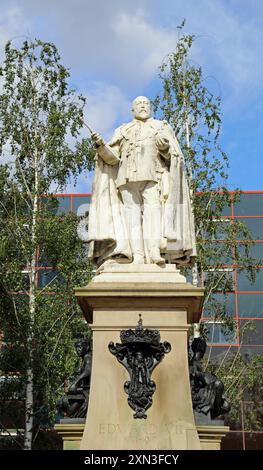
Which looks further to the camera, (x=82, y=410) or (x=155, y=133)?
(x=155, y=133)

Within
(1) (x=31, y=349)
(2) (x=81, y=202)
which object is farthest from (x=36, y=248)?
(2) (x=81, y=202)

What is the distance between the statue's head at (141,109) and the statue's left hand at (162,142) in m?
0.51

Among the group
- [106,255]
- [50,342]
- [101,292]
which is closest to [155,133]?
[106,255]

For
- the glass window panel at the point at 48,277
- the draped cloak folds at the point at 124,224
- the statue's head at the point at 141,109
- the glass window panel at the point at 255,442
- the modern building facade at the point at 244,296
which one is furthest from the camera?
the glass window panel at the point at 255,442

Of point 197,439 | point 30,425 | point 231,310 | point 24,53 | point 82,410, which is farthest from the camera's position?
point 231,310

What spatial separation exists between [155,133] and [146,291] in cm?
245

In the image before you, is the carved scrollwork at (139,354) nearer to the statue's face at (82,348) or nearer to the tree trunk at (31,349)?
the statue's face at (82,348)

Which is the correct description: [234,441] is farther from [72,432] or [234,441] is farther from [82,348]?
[72,432]

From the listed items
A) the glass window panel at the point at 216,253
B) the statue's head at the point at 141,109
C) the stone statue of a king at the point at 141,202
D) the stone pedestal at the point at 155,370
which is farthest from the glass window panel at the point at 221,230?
the stone pedestal at the point at 155,370

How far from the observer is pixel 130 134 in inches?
440

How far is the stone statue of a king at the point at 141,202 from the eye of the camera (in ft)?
34.8

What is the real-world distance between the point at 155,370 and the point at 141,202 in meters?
2.45

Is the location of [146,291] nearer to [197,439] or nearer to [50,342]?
[197,439]

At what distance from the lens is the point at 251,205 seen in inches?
1286
